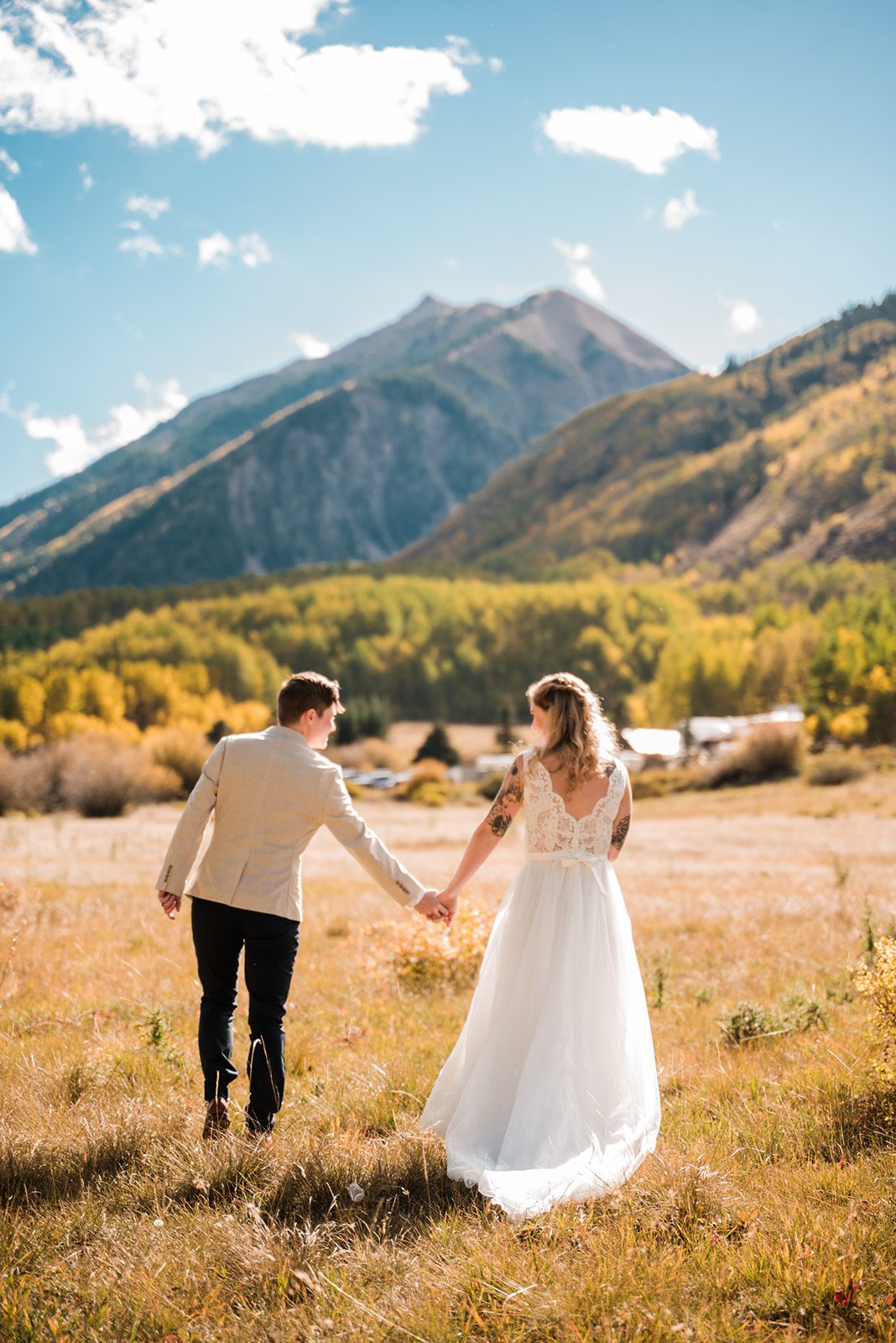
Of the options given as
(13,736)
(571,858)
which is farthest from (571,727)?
(13,736)

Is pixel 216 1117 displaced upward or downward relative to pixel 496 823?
downward

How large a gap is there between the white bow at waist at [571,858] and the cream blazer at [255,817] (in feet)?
2.76

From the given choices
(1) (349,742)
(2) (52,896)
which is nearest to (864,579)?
(1) (349,742)

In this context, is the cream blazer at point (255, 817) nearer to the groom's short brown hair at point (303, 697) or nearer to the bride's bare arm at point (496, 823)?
the groom's short brown hair at point (303, 697)

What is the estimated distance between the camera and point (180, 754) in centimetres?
6331

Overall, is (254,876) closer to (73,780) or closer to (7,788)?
(73,780)

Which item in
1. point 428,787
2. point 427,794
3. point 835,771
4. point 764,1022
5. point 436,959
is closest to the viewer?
point 764,1022

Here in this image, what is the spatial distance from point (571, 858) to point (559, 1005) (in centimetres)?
66

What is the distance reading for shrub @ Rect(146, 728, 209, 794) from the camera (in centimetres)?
6238

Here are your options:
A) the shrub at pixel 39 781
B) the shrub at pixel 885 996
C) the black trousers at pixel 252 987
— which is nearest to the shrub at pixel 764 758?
the shrub at pixel 39 781

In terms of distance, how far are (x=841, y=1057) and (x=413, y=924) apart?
3.98 m

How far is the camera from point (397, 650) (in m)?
138

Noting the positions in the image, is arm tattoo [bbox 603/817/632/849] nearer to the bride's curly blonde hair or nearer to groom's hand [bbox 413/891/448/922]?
the bride's curly blonde hair

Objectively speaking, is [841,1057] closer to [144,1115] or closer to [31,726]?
[144,1115]
